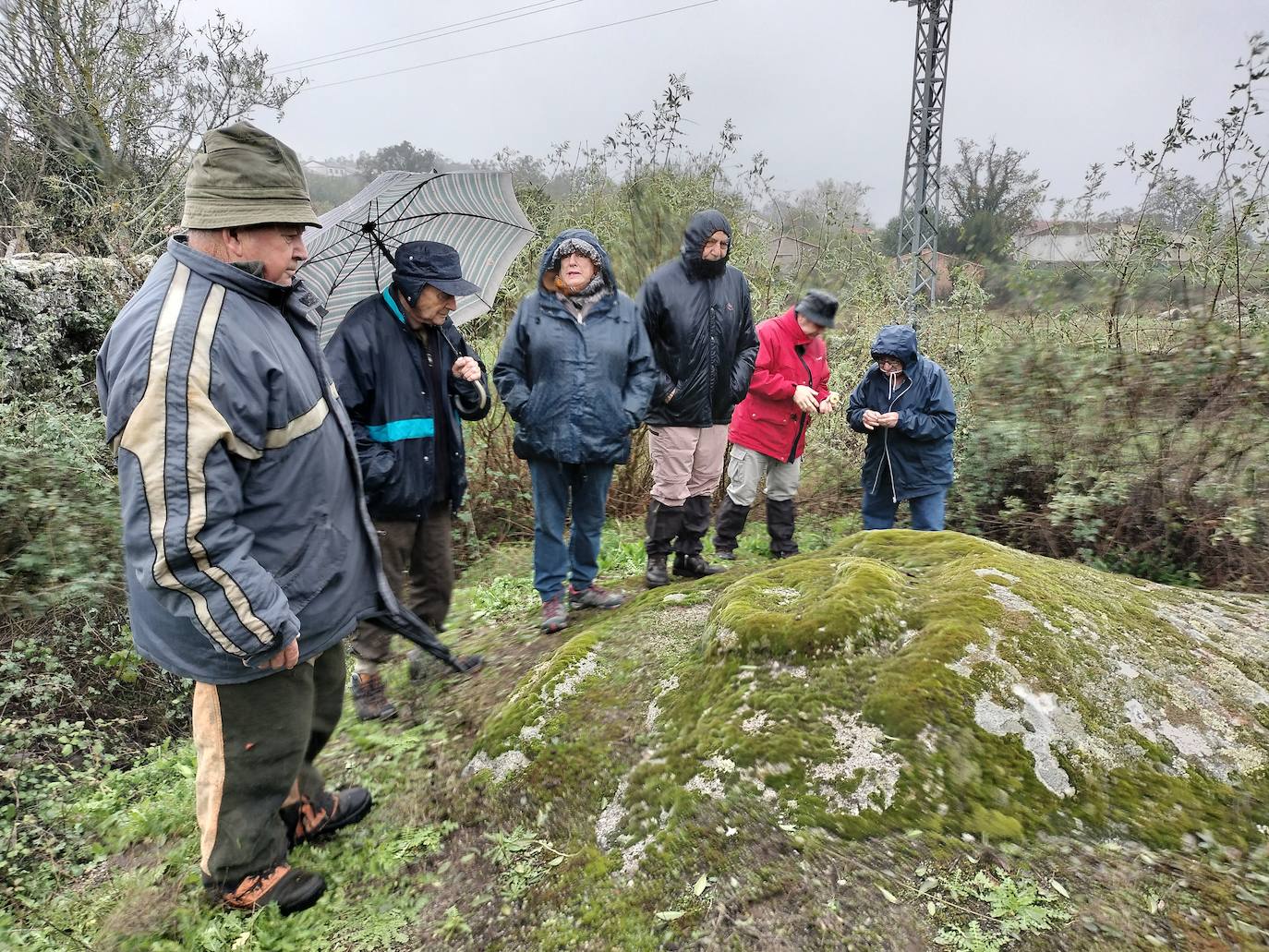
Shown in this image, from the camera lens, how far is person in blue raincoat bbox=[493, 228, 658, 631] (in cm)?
361

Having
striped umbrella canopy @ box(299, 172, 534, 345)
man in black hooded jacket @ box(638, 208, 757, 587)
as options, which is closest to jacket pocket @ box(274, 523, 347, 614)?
striped umbrella canopy @ box(299, 172, 534, 345)

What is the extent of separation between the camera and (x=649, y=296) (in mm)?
4219

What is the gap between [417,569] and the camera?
11.6 feet

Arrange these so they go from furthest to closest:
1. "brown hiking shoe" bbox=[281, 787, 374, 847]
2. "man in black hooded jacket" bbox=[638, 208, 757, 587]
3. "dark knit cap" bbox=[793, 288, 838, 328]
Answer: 1. "dark knit cap" bbox=[793, 288, 838, 328]
2. "man in black hooded jacket" bbox=[638, 208, 757, 587]
3. "brown hiking shoe" bbox=[281, 787, 374, 847]

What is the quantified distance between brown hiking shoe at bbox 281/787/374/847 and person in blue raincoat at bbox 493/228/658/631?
1392 millimetres

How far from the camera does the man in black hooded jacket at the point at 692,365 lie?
4168 millimetres

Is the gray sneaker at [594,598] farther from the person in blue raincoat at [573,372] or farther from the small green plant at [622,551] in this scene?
the small green plant at [622,551]

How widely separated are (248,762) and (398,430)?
1433mm

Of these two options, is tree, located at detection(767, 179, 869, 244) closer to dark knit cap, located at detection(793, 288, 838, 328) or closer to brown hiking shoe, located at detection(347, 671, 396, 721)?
dark knit cap, located at detection(793, 288, 838, 328)

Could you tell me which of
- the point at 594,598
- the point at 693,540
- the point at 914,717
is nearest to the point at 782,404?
the point at 693,540

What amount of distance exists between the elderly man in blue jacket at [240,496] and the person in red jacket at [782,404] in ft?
10.0

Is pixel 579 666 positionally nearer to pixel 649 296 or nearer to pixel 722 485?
pixel 649 296

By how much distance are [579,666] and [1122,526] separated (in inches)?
143

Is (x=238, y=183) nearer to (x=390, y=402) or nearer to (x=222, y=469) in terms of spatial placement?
(x=222, y=469)
